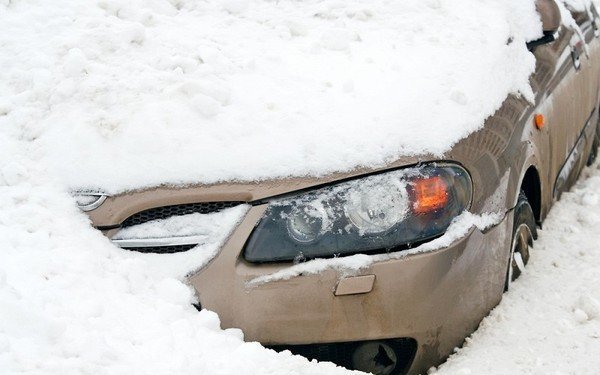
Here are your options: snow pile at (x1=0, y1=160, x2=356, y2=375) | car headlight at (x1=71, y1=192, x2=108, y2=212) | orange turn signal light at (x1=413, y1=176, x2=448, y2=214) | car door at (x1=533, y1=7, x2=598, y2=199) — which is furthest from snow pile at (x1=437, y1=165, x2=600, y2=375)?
car headlight at (x1=71, y1=192, x2=108, y2=212)

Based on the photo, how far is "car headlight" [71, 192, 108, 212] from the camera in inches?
112

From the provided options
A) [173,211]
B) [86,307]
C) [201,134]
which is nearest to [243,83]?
[201,134]

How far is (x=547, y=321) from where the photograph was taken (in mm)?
3025

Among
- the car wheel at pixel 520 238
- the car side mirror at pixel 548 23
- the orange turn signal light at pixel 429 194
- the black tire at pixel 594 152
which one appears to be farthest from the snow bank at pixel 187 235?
the black tire at pixel 594 152

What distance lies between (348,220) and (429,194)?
0.97ft

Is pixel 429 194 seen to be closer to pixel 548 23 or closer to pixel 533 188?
pixel 533 188

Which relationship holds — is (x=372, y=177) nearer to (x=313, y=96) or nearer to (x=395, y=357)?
(x=313, y=96)

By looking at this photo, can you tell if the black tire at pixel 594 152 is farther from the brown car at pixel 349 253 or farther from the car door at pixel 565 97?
the brown car at pixel 349 253

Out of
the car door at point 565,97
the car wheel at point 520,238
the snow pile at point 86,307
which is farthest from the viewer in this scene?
the car door at point 565,97

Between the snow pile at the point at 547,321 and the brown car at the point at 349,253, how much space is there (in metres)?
0.11

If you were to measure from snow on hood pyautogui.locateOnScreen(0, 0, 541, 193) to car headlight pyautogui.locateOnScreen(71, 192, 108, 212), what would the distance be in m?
0.03

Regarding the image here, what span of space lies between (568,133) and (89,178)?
262cm

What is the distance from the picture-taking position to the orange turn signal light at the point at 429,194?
2764 millimetres

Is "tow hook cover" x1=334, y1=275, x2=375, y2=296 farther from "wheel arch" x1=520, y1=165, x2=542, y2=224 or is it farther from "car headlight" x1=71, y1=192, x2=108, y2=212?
"wheel arch" x1=520, y1=165, x2=542, y2=224
